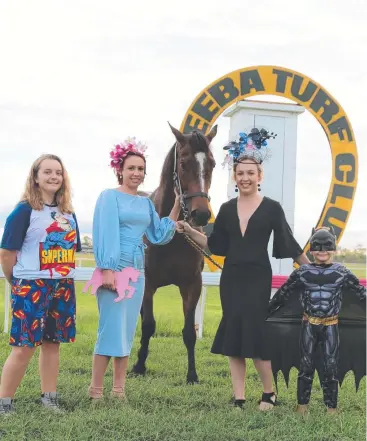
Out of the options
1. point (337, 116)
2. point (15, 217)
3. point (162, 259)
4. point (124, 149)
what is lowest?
point (162, 259)

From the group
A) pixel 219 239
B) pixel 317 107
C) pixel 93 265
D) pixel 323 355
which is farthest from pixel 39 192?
pixel 93 265

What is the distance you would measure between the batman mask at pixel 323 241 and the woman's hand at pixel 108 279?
146cm

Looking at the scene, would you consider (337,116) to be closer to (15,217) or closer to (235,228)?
(235,228)

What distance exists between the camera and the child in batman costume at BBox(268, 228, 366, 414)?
4078 millimetres

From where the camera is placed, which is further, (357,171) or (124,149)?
(357,171)

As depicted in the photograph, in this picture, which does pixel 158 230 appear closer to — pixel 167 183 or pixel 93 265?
pixel 167 183

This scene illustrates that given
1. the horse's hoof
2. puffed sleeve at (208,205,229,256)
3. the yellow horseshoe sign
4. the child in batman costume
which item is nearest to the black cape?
the child in batman costume

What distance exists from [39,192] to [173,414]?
184cm

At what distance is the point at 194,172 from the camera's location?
192 inches

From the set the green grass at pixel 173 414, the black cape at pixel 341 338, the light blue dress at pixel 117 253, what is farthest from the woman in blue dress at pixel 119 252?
the black cape at pixel 341 338

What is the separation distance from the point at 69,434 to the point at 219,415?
3.65ft

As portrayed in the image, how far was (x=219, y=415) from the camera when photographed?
4.09m

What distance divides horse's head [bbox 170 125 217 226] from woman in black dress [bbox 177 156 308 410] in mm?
373

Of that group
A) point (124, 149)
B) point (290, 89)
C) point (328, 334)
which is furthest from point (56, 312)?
point (290, 89)
